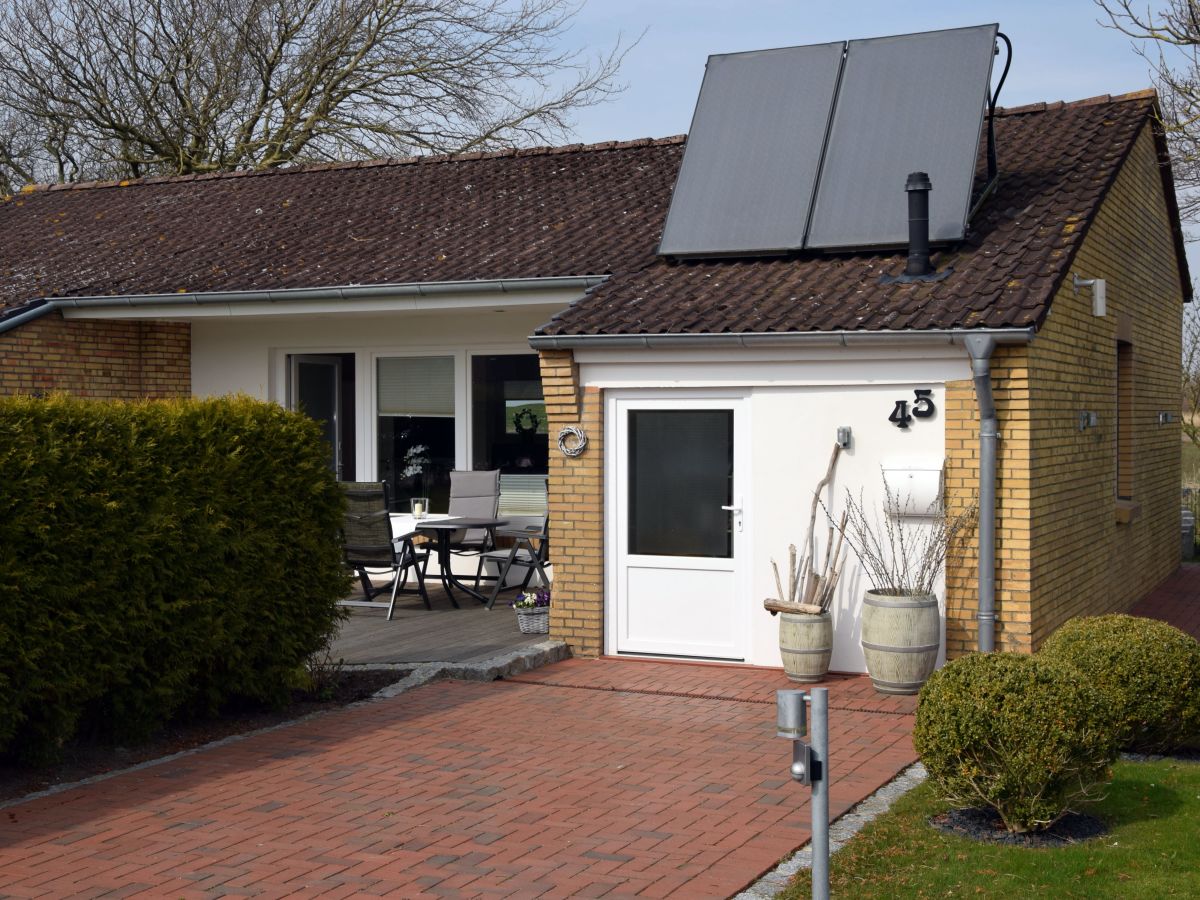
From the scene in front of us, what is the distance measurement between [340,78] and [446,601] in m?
15.7

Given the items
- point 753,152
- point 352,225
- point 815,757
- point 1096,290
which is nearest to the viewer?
point 815,757

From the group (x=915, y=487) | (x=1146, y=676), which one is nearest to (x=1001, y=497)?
(x=915, y=487)

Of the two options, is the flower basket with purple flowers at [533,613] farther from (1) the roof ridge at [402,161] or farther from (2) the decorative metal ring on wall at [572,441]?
(1) the roof ridge at [402,161]

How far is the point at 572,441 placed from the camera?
1066 cm

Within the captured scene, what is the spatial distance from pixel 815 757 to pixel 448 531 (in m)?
8.67

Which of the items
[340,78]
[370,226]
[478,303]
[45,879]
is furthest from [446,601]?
[340,78]

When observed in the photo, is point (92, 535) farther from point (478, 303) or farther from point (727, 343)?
point (478, 303)

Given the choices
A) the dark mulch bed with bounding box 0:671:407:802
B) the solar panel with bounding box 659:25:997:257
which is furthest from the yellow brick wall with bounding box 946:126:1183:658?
the dark mulch bed with bounding box 0:671:407:802

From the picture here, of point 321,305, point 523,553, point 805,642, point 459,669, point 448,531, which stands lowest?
point 459,669

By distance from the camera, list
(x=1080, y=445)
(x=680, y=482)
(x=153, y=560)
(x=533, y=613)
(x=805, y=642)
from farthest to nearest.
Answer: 1. (x=533, y=613)
2. (x=1080, y=445)
3. (x=680, y=482)
4. (x=805, y=642)
5. (x=153, y=560)

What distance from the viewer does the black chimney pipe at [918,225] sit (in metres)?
10.1

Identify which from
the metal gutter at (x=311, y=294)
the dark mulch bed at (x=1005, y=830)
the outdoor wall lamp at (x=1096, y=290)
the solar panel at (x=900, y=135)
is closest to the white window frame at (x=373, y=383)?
the metal gutter at (x=311, y=294)

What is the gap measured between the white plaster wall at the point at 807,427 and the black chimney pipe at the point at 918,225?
91 cm

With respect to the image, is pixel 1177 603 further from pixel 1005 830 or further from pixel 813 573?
pixel 1005 830
